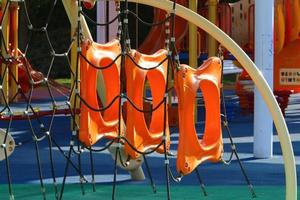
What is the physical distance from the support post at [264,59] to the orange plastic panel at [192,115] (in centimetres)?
199

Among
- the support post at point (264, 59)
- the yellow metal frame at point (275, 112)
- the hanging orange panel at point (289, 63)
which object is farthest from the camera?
the hanging orange panel at point (289, 63)

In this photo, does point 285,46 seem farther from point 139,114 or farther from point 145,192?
point 139,114

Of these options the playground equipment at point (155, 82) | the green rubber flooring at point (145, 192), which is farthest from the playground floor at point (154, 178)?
the playground equipment at point (155, 82)

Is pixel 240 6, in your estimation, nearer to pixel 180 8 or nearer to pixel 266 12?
pixel 266 12

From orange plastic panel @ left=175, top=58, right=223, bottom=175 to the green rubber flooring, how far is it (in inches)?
21.6

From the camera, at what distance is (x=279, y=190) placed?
645 centimetres

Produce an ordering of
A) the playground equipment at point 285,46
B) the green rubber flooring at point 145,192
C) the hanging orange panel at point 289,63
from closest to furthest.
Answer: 1. the green rubber flooring at point 145,192
2. the playground equipment at point 285,46
3. the hanging orange panel at point 289,63

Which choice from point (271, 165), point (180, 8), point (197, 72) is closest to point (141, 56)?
point (197, 72)

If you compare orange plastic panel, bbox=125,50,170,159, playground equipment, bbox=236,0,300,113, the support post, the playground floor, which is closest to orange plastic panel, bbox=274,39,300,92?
playground equipment, bbox=236,0,300,113

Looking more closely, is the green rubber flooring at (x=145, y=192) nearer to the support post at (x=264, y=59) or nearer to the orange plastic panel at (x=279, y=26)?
the support post at (x=264, y=59)

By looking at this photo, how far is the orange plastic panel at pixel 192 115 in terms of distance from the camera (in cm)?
548

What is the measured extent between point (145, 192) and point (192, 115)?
42.7 inches

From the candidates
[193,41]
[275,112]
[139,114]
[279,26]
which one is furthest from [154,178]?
[279,26]

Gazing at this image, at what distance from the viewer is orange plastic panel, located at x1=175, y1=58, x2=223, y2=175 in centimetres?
548
